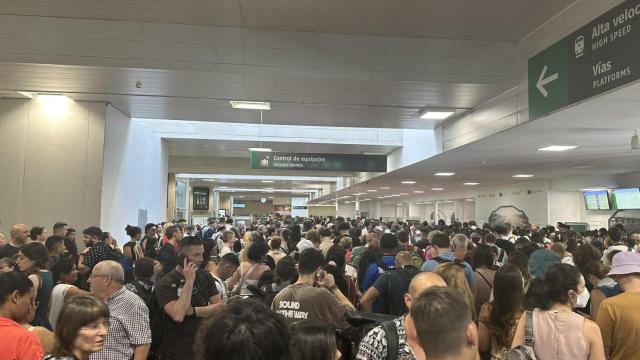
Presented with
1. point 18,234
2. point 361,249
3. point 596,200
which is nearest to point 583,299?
point 361,249

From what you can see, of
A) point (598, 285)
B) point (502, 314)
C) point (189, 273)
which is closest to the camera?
point (502, 314)

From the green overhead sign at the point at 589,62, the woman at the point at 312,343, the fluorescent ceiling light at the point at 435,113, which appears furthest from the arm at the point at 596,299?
the fluorescent ceiling light at the point at 435,113

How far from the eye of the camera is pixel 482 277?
508cm

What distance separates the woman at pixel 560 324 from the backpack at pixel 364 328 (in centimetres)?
91

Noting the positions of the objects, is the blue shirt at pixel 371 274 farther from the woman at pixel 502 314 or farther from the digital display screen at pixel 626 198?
the digital display screen at pixel 626 198

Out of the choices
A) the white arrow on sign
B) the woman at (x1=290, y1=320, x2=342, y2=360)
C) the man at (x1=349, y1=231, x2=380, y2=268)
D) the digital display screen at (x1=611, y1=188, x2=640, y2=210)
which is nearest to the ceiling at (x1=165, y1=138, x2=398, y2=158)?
the man at (x1=349, y1=231, x2=380, y2=268)

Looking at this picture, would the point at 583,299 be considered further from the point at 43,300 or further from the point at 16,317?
the point at 43,300

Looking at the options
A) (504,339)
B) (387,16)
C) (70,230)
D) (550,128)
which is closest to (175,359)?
(504,339)

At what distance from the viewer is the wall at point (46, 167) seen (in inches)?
360

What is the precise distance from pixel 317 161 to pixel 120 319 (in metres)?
11.8

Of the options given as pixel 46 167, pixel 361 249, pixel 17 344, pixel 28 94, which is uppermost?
pixel 28 94

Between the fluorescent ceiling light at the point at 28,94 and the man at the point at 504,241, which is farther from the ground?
the fluorescent ceiling light at the point at 28,94

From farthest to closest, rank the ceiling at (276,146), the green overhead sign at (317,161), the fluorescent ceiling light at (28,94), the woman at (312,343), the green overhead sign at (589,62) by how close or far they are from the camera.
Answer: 1. the ceiling at (276,146)
2. the green overhead sign at (317,161)
3. the fluorescent ceiling light at (28,94)
4. the green overhead sign at (589,62)
5. the woman at (312,343)

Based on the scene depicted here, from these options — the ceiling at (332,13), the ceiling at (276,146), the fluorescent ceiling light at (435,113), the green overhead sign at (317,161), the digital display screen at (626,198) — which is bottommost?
the digital display screen at (626,198)
